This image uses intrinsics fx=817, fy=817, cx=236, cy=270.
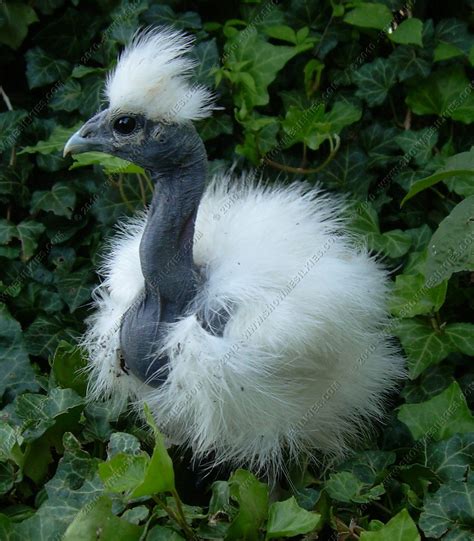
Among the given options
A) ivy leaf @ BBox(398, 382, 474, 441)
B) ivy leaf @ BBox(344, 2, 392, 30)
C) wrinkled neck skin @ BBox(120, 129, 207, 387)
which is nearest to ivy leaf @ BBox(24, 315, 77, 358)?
wrinkled neck skin @ BBox(120, 129, 207, 387)

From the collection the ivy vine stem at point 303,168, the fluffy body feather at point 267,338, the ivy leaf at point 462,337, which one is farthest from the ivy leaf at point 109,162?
the ivy leaf at point 462,337

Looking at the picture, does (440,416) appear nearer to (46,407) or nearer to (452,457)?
(452,457)

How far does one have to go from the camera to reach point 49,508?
1.63 metres

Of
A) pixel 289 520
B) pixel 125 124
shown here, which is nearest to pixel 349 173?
pixel 125 124

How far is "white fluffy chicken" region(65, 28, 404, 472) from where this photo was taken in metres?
1.57

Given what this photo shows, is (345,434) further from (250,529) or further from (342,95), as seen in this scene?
(342,95)

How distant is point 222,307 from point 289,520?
0.42m

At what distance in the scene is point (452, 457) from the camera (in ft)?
5.53

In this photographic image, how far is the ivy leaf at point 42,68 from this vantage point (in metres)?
2.47

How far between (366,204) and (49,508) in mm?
1127

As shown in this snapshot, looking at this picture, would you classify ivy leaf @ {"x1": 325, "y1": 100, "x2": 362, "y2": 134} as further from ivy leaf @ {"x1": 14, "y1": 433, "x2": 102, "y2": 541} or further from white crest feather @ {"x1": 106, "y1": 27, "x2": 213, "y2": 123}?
ivy leaf @ {"x1": 14, "y1": 433, "x2": 102, "y2": 541}

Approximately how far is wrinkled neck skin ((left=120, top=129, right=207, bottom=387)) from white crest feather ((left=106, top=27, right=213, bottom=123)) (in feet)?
0.25

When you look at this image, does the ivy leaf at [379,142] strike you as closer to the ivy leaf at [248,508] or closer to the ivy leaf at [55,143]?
the ivy leaf at [55,143]

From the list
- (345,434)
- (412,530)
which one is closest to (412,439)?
(345,434)
